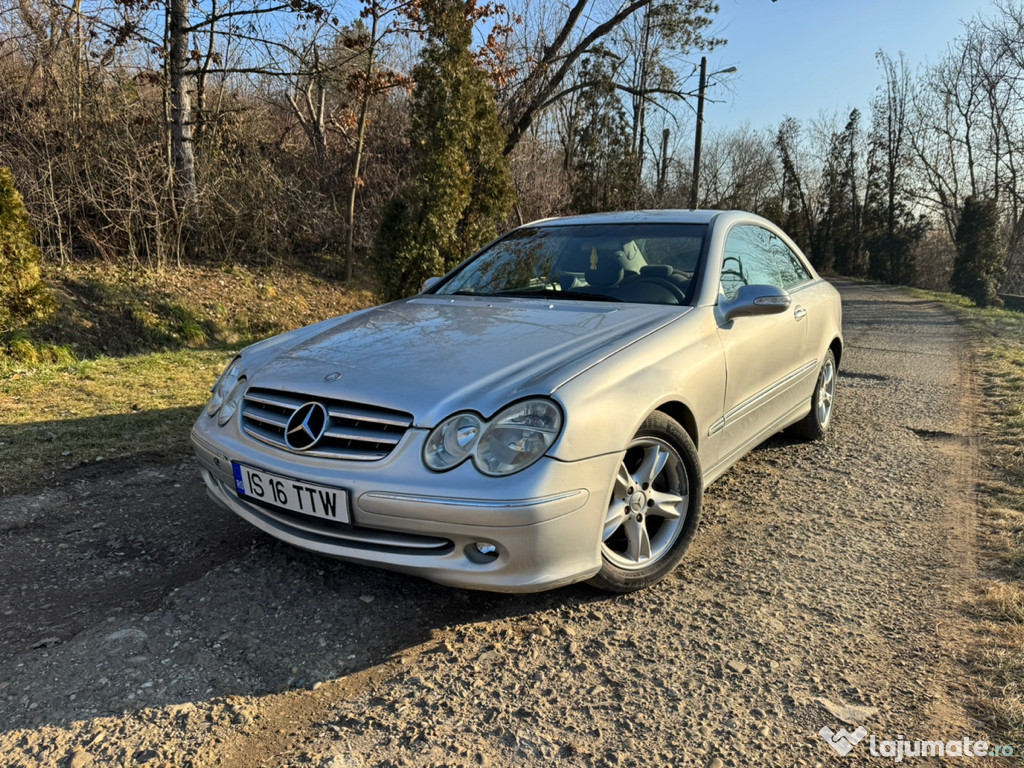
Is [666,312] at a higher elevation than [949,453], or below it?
higher

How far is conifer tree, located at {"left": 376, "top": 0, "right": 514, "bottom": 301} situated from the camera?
10430mm

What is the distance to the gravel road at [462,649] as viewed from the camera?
1.91 m

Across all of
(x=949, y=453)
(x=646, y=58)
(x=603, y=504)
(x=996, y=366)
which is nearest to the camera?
(x=603, y=504)

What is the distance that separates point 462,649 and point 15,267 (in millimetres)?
6965

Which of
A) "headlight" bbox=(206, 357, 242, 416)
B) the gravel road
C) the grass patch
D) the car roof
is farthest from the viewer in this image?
the car roof

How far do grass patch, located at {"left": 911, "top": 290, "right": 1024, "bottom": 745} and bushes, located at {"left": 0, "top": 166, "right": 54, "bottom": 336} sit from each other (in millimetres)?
8140

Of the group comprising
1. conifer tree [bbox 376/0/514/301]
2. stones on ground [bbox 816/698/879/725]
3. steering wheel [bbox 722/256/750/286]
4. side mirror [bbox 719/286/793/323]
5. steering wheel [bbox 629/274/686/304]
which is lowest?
stones on ground [bbox 816/698/879/725]

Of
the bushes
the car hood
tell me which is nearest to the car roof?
the car hood

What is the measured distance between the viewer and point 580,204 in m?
19.8

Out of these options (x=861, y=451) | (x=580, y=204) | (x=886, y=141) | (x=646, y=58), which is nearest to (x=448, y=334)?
(x=861, y=451)

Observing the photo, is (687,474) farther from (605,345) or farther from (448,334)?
(448,334)

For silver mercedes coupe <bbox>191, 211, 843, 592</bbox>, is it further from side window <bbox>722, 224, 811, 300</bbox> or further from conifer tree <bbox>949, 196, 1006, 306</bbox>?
conifer tree <bbox>949, 196, 1006, 306</bbox>

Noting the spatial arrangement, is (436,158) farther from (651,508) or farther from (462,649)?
(462,649)

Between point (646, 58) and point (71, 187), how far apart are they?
60.7 ft
